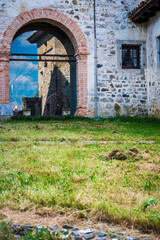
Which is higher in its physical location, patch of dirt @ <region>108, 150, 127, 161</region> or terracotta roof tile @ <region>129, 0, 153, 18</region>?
terracotta roof tile @ <region>129, 0, 153, 18</region>

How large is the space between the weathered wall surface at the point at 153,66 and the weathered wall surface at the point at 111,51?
0.30 meters

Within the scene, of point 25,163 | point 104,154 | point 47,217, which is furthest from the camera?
point 104,154

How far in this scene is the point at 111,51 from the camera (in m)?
12.4

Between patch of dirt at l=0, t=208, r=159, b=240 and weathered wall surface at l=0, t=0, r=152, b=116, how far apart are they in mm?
10233

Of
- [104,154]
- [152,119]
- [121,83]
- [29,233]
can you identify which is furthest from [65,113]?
[29,233]

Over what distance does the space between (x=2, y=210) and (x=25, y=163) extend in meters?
1.47

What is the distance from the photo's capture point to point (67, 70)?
19.1 m

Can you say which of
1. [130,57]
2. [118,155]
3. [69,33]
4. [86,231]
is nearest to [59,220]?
[86,231]

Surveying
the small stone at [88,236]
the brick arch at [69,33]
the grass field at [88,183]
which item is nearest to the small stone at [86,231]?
the small stone at [88,236]

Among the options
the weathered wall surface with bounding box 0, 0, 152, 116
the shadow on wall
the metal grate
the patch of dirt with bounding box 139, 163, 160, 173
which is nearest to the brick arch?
the weathered wall surface with bounding box 0, 0, 152, 116

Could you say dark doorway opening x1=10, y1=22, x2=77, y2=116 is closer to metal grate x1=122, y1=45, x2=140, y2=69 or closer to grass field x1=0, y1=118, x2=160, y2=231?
metal grate x1=122, y1=45, x2=140, y2=69

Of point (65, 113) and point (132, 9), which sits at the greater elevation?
point (132, 9)

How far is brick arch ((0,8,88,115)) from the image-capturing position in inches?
455

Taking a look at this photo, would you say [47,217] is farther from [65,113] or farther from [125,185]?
[65,113]
